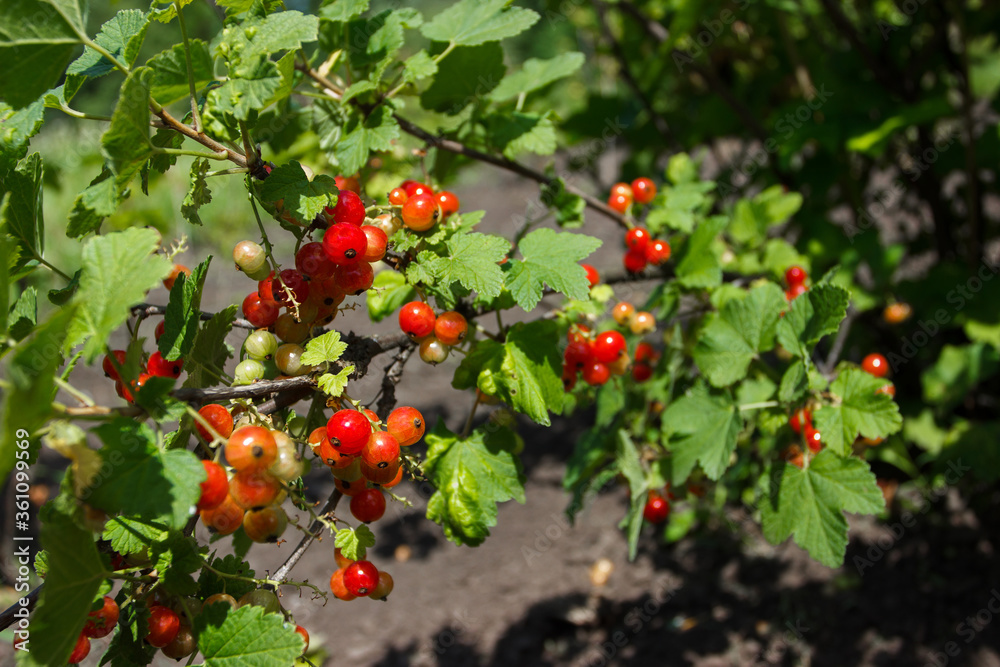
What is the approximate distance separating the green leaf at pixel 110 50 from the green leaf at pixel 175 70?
0.05 metres

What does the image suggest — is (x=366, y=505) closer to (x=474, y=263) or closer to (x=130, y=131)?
(x=474, y=263)

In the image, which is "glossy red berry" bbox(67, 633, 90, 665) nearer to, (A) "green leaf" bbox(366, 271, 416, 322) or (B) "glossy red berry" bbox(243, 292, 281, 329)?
(B) "glossy red berry" bbox(243, 292, 281, 329)

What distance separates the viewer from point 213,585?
117cm

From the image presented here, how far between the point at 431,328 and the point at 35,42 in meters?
0.77

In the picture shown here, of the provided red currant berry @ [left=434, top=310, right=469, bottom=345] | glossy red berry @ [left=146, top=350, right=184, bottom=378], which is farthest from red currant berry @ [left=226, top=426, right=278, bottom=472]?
red currant berry @ [left=434, top=310, right=469, bottom=345]

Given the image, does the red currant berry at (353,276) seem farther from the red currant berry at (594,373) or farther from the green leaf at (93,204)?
the red currant berry at (594,373)

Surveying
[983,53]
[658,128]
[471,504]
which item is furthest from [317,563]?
[983,53]

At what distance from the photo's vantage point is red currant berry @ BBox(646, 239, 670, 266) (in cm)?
188

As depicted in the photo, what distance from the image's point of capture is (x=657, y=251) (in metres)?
1.88

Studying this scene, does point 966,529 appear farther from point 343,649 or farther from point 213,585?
point 213,585

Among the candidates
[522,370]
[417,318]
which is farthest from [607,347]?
[417,318]

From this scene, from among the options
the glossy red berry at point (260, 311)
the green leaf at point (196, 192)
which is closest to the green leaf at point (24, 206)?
the green leaf at point (196, 192)

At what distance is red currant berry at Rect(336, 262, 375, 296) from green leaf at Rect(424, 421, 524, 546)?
436 mm

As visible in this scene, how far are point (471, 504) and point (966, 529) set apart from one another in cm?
261
